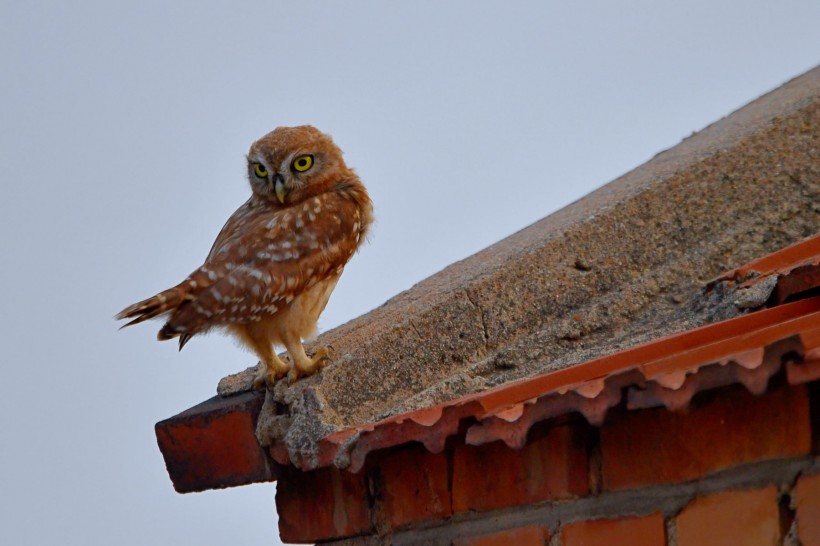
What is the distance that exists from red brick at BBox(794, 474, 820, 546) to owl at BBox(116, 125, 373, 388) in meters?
1.78

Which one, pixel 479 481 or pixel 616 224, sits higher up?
pixel 616 224

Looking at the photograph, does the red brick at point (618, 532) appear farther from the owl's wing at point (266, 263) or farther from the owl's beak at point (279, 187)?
the owl's beak at point (279, 187)

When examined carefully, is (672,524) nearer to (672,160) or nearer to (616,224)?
(616,224)

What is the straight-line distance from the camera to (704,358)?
2.01m

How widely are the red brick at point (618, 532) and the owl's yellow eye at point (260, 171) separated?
2.99m

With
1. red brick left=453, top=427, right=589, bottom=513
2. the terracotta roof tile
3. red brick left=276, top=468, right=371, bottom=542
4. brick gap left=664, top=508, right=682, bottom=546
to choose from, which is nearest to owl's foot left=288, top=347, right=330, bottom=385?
red brick left=276, top=468, right=371, bottom=542

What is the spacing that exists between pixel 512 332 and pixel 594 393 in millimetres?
1382

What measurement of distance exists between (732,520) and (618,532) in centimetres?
28

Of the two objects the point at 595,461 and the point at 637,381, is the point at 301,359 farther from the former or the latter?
the point at 637,381

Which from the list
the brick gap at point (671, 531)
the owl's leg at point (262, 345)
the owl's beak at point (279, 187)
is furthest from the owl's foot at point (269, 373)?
the brick gap at point (671, 531)

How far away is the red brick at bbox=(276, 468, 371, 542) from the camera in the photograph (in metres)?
2.96

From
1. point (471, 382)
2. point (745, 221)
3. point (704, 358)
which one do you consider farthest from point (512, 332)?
point (704, 358)

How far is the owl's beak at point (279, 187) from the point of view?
16.1ft

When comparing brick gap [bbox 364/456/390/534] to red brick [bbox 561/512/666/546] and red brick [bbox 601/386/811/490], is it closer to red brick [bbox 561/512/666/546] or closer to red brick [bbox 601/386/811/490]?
red brick [bbox 561/512/666/546]
